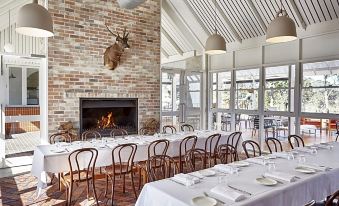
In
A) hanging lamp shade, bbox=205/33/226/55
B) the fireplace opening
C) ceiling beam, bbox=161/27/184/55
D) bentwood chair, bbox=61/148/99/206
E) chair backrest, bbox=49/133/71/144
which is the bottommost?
bentwood chair, bbox=61/148/99/206

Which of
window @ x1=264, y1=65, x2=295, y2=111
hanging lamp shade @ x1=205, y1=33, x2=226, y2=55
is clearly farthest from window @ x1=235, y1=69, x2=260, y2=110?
hanging lamp shade @ x1=205, y1=33, x2=226, y2=55

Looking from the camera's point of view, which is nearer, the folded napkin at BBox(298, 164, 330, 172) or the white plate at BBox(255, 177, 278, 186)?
the white plate at BBox(255, 177, 278, 186)

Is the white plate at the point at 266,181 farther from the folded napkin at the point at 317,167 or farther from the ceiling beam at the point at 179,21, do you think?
the ceiling beam at the point at 179,21

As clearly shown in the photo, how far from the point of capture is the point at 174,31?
29.7ft

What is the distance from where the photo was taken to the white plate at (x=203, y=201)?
6.97 feet

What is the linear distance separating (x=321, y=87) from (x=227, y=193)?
524 cm

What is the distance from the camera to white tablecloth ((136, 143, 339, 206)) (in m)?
2.29

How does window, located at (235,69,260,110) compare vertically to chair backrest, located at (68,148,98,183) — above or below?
above

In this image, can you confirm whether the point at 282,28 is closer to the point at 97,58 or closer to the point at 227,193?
the point at 227,193

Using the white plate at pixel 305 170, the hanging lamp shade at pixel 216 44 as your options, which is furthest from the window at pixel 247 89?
the white plate at pixel 305 170

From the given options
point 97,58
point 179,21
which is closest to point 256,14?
point 179,21

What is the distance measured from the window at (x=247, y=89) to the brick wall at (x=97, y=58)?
8.33 feet

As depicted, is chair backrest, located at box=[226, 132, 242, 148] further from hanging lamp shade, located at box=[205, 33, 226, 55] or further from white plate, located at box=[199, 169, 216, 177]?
white plate, located at box=[199, 169, 216, 177]

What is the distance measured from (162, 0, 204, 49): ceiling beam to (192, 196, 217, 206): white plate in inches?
288
